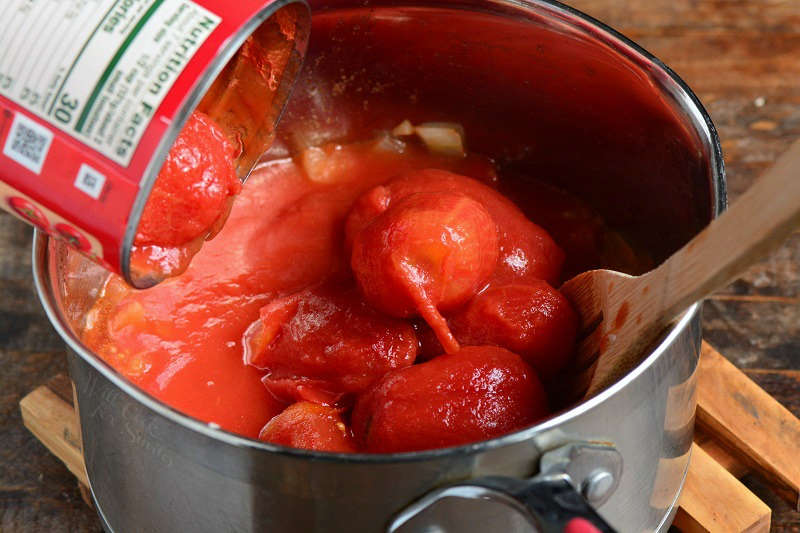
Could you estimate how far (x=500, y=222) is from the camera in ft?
4.25

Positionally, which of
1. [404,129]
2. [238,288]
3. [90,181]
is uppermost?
[90,181]

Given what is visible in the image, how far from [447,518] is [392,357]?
33cm

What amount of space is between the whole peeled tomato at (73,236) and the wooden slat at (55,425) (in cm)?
42

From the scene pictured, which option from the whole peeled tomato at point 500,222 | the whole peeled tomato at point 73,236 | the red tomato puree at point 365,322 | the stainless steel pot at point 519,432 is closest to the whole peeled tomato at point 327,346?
the red tomato puree at point 365,322

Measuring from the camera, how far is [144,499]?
0.96m

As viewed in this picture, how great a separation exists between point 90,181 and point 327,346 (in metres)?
Result: 0.41

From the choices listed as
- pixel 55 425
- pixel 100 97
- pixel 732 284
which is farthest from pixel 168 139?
pixel 732 284

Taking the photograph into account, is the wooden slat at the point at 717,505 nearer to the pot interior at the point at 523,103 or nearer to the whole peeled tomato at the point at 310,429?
the pot interior at the point at 523,103

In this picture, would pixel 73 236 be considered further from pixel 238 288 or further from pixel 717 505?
pixel 717 505

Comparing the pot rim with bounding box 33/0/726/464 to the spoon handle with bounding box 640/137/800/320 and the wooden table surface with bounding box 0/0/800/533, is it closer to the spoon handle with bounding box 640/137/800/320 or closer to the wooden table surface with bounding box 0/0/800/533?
the spoon handle with bounding box 640/137/800/320

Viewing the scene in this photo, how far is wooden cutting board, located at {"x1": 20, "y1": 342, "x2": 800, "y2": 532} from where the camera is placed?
1.17 metres

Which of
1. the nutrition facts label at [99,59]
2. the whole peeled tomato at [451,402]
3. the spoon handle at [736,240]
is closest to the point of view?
the spoon handle at [736,240]

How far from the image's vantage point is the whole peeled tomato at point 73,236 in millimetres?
882

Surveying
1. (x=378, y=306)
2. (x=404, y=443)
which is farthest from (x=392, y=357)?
(x=404, y=443)
